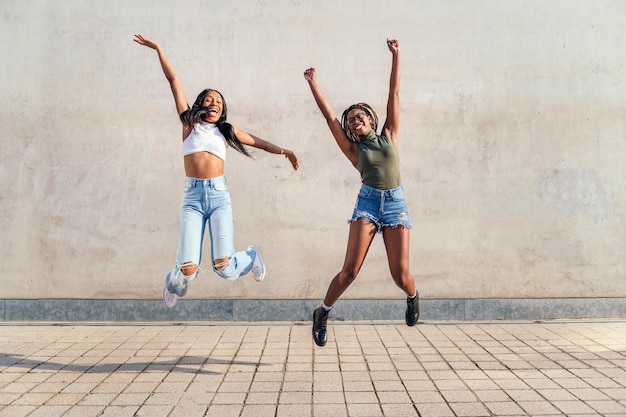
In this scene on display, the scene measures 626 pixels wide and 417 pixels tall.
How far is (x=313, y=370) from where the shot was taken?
15.3ft

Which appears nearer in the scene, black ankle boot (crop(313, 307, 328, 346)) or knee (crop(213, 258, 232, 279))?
knee (crop(213, 258, 232, 279))

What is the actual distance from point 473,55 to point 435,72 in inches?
21.8

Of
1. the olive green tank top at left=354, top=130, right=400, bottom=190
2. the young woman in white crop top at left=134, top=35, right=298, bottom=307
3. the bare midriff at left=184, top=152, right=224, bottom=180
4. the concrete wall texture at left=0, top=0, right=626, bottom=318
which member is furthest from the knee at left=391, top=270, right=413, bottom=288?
the concrete wall texture at left=0, top=0, right=626, bottom=318

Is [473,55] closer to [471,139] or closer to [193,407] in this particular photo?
[471,139]

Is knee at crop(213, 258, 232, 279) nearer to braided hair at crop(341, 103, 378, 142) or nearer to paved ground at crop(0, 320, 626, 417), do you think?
paved ground at crop(0, 320, 626, 417)

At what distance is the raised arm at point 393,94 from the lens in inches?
173

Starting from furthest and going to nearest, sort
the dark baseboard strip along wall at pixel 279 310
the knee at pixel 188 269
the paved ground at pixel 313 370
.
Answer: the dark baseboard strip along wall at pixel 279 310, the knee at pixel 188 269, the paved ground at pixel 313 370

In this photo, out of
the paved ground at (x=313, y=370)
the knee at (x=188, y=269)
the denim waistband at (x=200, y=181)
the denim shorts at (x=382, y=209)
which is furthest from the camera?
the denim shorts at (x=382, y=209)

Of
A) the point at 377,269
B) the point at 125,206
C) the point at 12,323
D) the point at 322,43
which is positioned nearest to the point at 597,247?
the point at 377,269

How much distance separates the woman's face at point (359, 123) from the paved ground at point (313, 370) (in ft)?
7.08

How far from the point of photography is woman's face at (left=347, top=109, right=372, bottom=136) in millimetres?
4582

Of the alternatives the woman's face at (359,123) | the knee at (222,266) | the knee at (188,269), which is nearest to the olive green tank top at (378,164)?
the woman's face at (359,123)

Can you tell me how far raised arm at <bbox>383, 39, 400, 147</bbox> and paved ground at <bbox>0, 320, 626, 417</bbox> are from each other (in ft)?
7.07

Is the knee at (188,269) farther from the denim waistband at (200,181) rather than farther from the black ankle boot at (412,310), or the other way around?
the black ankle boot at (412,310)
